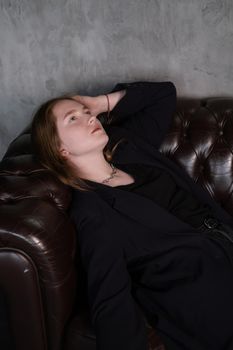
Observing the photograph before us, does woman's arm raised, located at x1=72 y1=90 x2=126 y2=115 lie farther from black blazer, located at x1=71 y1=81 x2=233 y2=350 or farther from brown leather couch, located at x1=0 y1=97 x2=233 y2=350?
brown leather couch, located at x1=0 y1=97 x2=233 y2=350

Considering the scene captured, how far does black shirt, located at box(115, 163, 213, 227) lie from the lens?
54.1 inches

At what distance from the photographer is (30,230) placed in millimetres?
1020

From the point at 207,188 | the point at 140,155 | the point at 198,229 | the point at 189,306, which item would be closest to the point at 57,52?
the point at 140,155

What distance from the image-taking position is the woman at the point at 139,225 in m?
1.08

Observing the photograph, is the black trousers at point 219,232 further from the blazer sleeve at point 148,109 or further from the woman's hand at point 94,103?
the woman's hand at point 94,103

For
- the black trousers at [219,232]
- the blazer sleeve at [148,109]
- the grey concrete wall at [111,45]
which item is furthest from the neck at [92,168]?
the grey concrete wall at [111,45]

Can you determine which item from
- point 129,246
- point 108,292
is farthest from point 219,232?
point 108,292

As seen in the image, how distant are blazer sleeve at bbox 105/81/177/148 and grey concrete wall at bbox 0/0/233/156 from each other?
229 mm

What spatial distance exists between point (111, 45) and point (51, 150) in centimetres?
70

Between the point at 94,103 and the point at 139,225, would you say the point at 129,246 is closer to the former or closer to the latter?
the point at 139,225

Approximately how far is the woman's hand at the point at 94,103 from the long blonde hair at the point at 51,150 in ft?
0.48

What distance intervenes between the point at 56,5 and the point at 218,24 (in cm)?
74

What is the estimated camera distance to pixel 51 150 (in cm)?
129

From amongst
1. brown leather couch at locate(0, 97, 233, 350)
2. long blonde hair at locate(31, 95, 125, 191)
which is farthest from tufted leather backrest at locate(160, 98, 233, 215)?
brown leather couch at locate(0, 97, 233, 350)
